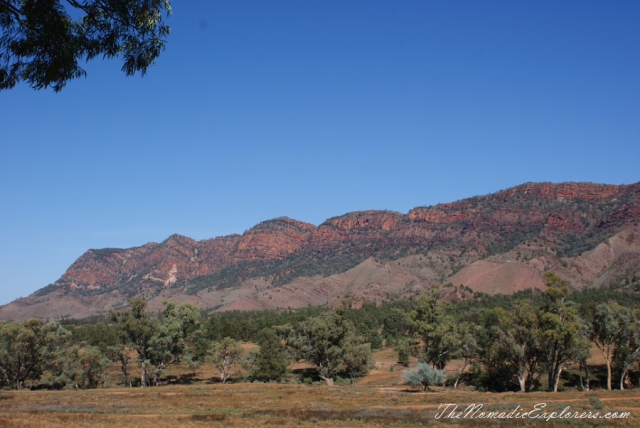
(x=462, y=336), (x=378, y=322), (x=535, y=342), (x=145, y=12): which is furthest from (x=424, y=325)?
(x=378, y=322)

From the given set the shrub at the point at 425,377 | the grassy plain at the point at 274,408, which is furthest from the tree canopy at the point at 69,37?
the shrub at the point at 425,377

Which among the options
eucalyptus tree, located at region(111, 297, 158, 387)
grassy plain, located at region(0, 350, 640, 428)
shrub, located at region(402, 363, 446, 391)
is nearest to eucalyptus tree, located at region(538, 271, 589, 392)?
grassy plain, located at region(0, 350, 640, 428)

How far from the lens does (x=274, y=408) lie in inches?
1280

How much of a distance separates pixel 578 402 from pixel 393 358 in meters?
63.6

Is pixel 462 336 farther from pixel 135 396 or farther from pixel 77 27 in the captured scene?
pixel 77 27

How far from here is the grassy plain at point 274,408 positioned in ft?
82.6

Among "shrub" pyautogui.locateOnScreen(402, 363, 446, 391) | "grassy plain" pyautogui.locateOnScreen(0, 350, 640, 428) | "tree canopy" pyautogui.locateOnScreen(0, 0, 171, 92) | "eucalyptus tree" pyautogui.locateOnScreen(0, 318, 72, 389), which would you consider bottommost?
"shrub" pyautogui.locateOnScreen(402, 363, 446, 391)

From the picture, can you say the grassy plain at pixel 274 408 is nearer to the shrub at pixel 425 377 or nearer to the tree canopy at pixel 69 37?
the shrub at pixel 425 377

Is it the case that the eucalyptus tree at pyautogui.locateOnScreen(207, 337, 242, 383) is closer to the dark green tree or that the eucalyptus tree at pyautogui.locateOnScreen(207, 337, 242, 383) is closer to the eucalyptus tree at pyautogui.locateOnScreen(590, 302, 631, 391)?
the dark green tree

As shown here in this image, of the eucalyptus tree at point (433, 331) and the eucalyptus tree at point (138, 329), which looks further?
the eucalyptus tree at point (138, 329)

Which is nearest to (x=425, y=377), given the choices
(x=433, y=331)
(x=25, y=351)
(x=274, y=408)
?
(x=433, y=331)

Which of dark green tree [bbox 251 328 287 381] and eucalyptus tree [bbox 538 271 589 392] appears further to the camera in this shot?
dark green tree [bbox 251 328 287 381]

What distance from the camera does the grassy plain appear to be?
82.6 ft

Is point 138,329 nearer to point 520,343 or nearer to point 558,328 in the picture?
point 520,343
